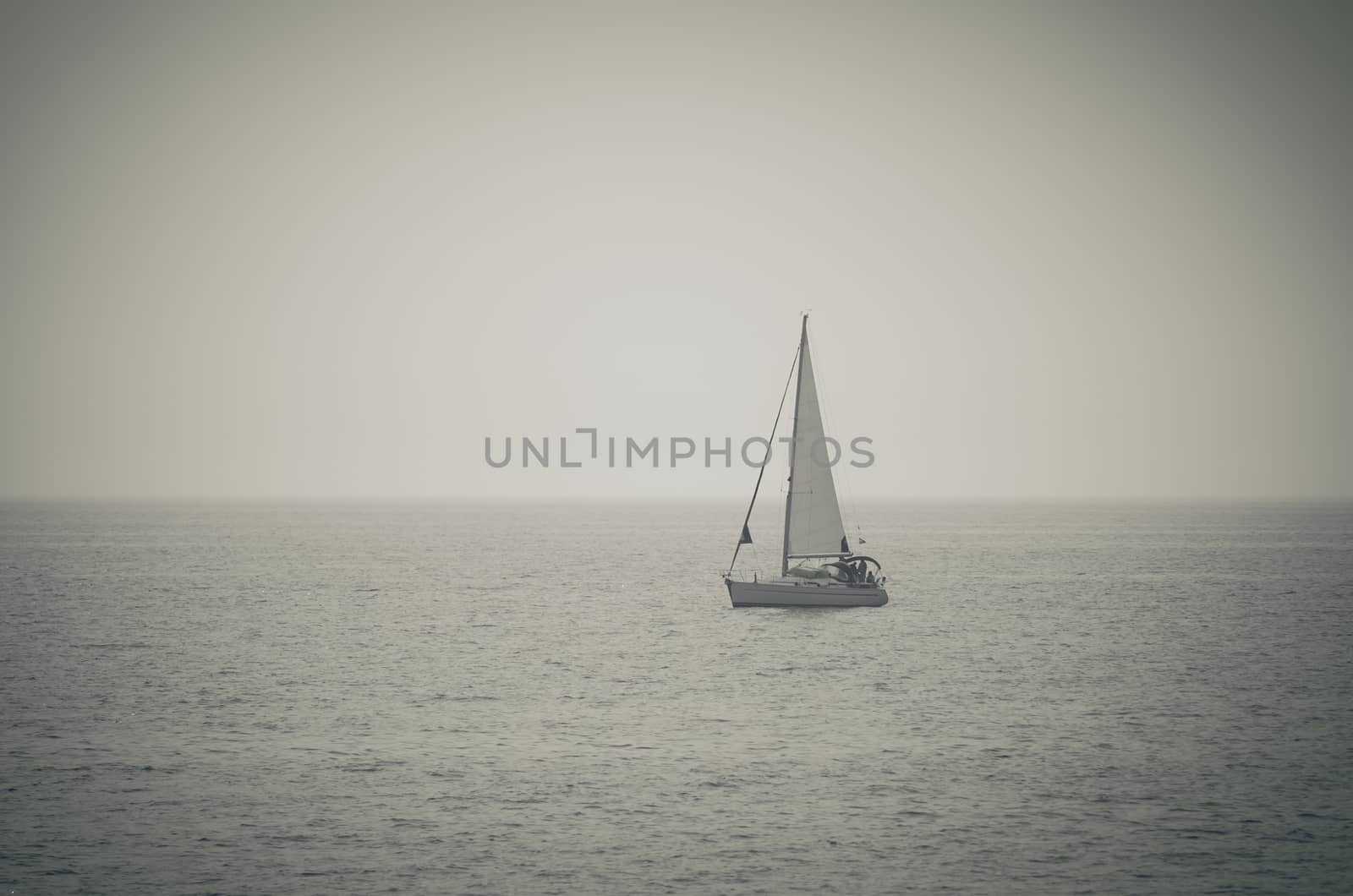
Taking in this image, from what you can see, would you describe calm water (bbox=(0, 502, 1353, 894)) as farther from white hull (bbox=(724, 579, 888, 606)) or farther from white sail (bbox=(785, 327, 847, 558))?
white sail (bbox=(785, 327, 847, 558))

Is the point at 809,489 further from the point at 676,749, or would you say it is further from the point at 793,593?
the point at 676,749

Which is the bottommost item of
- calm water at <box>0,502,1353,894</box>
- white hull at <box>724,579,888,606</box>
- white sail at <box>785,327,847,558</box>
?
calm water at <box>0,502,1353,894</box>

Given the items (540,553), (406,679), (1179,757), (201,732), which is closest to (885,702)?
(1179,757)

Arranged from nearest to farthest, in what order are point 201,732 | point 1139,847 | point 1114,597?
1. point 1139,847
2. point 201,732
3. point 1114,597

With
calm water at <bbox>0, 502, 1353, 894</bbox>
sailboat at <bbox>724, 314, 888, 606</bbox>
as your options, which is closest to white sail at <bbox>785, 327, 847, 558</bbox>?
sailboat at <bbox>724, 314, 888, 606</bbox>

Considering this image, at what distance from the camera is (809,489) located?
68.4 m

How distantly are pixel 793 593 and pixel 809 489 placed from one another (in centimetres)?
671

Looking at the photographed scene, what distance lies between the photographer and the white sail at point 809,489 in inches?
2662

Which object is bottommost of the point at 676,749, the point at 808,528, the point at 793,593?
the point at 676,749

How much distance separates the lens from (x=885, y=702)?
42.6 meters

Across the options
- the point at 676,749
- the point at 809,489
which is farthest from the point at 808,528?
the point at 676,749

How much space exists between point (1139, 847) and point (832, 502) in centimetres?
4405

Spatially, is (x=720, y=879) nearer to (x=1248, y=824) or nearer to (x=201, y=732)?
(x=1248, y=824)

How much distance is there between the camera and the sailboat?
2670 inches
